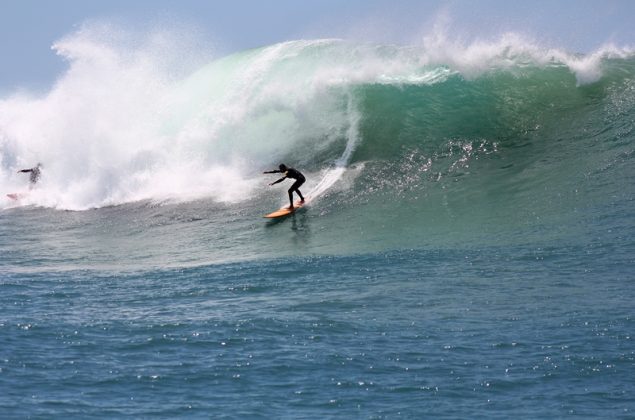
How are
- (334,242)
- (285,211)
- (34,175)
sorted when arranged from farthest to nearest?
1. (34,175)
2. (285,211)
3. (334,242)

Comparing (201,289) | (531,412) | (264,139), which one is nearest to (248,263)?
(201,289)

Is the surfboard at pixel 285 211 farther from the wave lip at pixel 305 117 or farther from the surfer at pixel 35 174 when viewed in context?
the surfer at pixel 35 174

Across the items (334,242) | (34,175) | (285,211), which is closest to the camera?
(334,242)


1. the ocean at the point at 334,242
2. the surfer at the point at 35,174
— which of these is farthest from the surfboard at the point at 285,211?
the surfer at the point at 35,174

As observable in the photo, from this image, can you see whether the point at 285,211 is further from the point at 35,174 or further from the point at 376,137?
the point at 35,174

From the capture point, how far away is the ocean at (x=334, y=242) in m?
8.78

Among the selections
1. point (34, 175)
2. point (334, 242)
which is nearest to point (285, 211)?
point (334, 242)

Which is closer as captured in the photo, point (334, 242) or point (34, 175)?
point (334, 242)

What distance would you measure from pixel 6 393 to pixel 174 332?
251cm

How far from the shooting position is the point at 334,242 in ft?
54.7

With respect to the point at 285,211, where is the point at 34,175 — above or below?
above

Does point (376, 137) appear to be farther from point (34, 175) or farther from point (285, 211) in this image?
point (34, 175)

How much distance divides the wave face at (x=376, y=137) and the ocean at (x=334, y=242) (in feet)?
0.26

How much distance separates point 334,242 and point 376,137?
7.23 metres
